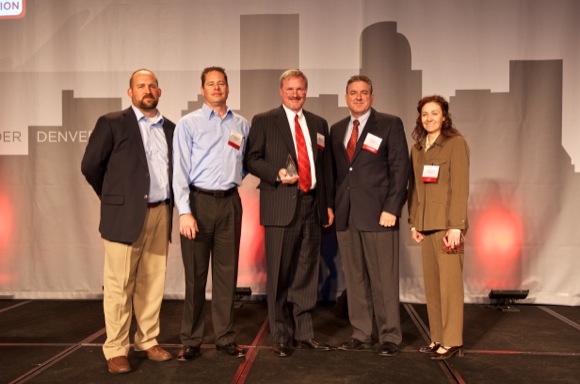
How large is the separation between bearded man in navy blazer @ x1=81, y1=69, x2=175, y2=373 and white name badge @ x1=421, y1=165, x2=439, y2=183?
1.52 meters

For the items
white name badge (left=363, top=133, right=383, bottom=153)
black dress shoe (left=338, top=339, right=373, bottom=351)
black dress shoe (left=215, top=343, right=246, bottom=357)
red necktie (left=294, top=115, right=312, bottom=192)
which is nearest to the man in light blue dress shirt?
black dress shoe (left=215, top=343, right=246, bottom=357)

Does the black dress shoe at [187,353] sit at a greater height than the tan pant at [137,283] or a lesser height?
lesser

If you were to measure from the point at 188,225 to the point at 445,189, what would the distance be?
1523 millimetres

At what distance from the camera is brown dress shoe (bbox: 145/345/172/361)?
2916mm

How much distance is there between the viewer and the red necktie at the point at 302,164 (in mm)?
3008

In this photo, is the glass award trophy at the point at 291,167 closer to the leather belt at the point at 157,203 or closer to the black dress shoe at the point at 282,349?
the leather belt at the point at 157,203

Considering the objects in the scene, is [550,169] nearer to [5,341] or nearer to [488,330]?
[488,330]

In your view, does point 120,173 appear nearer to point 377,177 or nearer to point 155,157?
point 155,157

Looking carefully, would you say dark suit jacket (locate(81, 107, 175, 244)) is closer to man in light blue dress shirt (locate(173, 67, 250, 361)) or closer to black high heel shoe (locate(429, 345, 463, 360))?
man in light blue dress shirt (locate(173, 67, 250, 361))

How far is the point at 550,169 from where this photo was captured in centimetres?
450

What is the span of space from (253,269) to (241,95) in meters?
1.64

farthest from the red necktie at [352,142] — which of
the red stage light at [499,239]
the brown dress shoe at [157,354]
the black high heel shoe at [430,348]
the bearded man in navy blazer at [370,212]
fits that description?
the red stage light at [499,239]

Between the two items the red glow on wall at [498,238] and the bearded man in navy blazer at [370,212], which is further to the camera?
the red glow on wall at [498,238]

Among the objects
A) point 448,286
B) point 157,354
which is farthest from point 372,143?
point 157,354
